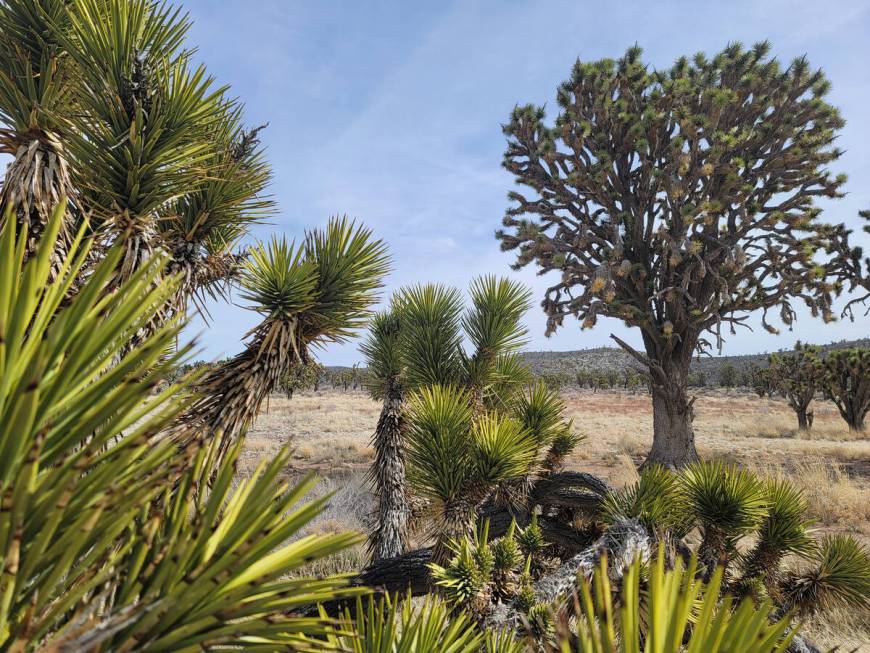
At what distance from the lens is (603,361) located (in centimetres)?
8225

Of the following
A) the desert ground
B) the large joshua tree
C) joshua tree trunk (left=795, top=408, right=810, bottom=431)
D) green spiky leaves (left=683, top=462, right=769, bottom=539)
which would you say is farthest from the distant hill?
green spiky leaves (left=683, top=462, right=769, bottom=539)

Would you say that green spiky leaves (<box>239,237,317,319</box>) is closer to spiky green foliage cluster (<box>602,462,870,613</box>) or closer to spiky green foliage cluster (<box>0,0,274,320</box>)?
spiky green foliage cluster (<box>0,0,274,320</box>)

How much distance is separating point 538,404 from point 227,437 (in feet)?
9.13

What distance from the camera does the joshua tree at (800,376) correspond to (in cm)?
2453

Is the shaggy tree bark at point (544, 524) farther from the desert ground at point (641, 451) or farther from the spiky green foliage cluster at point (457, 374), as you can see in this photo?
the desert ground at point (641, 451)

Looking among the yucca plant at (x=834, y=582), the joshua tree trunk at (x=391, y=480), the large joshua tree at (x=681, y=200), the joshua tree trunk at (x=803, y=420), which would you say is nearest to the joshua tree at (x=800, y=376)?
the joshua tree trunk at (x=803, y=420)

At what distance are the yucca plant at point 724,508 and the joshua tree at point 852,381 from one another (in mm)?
26501

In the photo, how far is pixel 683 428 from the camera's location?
13.6 m

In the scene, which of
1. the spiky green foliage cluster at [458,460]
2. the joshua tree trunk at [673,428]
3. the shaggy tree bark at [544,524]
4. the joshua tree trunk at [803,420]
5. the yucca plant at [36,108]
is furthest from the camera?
the joshua tree trunk at [803,420]

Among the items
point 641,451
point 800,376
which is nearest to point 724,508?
point 641,451

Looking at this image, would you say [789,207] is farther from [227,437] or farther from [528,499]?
[227,437]

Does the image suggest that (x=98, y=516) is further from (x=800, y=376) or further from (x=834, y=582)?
(x=800, y=376)

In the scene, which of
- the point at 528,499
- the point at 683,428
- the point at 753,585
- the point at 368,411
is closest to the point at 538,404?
the point at 528,499

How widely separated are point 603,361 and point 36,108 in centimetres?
8618
